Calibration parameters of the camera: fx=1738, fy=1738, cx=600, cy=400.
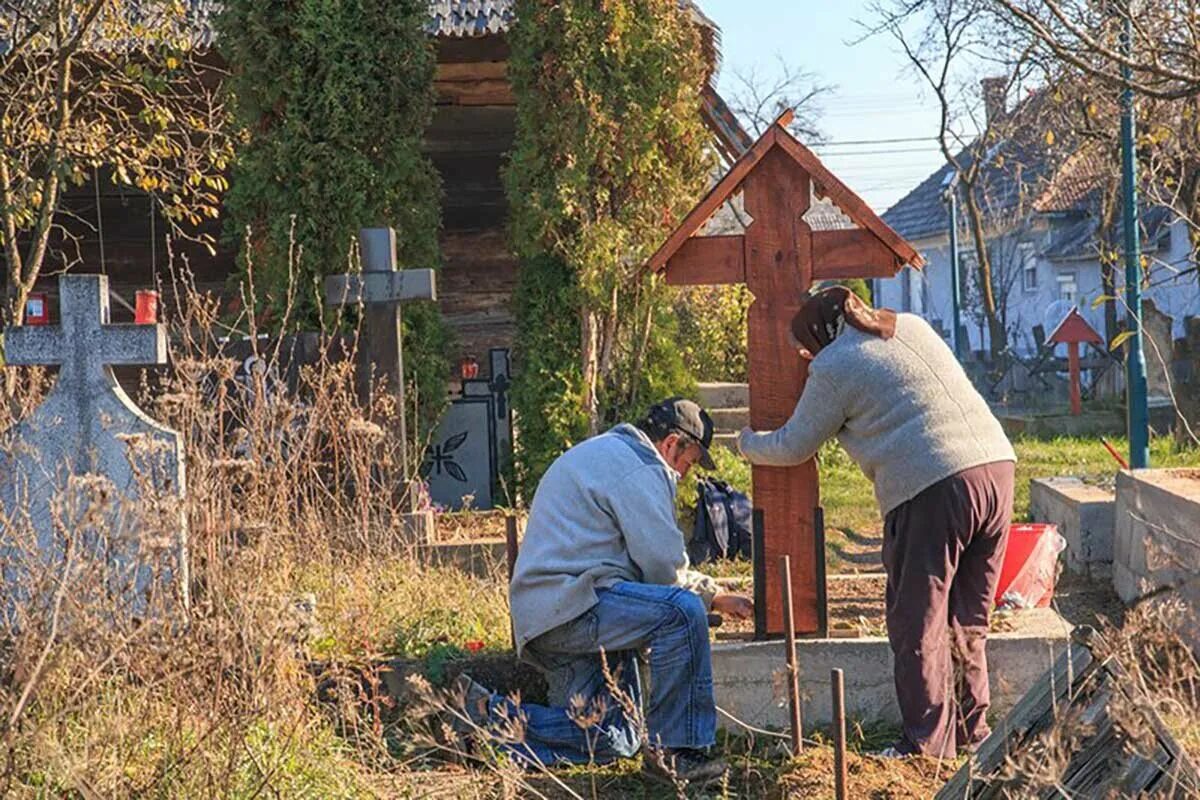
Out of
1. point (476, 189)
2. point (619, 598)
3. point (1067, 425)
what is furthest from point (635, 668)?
point (1067, 425)

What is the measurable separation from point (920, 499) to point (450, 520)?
520 centimetres

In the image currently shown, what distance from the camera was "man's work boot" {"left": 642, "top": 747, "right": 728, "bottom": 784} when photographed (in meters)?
5.72

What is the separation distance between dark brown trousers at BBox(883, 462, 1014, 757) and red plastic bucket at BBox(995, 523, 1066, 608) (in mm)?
1302

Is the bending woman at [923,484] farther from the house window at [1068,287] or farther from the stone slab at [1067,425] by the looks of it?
the house window at [1068,287]

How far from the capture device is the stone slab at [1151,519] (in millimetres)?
7781

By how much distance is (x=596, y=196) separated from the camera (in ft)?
35.9

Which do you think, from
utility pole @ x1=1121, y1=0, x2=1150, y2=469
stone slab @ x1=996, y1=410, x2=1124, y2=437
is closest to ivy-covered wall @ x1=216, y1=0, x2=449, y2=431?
utility pole @ x1=1121, y1=0, x2=1150, y2=469

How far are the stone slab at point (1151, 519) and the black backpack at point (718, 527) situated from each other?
2.22 meters

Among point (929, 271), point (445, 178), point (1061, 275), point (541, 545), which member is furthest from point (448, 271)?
point (929, 271)

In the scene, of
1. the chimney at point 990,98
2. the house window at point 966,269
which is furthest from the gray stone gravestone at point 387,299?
the house window at point 966,269

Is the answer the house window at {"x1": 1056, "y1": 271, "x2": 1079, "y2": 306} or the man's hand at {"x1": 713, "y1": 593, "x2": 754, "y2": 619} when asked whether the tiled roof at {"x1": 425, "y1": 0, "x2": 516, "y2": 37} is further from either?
the house window at {"x1": 1056, "y1": 271, "x2": 1079, "y2": 306}

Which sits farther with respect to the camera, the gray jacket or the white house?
the white house

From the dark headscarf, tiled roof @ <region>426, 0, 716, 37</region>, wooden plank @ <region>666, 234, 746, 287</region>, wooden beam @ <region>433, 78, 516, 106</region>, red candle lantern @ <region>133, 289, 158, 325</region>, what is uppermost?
tiled roof @ <region>426, 0, 716, 37</region>

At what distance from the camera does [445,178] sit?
13953 millimetres
